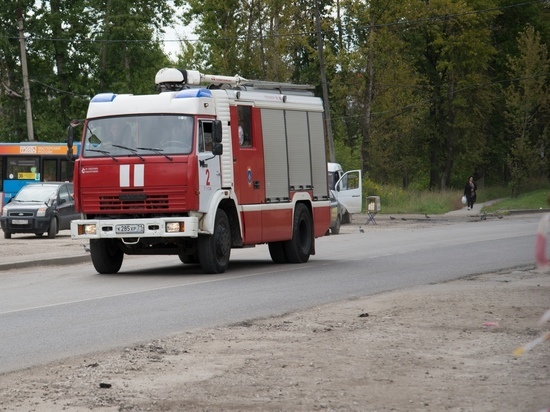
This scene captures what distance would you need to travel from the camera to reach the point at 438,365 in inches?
383

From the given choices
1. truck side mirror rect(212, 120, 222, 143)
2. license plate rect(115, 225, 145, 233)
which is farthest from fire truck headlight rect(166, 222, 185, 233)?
truck side mirror rect(212, 120, 222, 143)

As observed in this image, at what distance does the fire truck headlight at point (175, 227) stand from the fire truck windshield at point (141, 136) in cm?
121

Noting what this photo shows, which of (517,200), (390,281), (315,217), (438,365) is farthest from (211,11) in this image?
(438,365)

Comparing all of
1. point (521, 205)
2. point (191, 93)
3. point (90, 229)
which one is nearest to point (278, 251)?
point (191, 93)

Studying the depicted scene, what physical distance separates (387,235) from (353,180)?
12.4 meters

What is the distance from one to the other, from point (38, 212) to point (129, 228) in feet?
56.8

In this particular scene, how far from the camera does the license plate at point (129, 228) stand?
63.8ft

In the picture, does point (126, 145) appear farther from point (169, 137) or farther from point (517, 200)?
point (517, 200)

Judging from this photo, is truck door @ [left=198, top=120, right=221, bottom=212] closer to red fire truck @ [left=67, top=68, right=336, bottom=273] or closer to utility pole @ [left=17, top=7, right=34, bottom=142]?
red fire truck @ [left=67, top=68, right=336, bottom=273]

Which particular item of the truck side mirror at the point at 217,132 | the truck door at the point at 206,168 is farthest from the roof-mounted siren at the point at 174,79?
the truck side mirror at the point at 217,132

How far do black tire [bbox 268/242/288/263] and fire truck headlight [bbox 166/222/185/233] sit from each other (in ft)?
13.9

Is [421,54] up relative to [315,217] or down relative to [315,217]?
up

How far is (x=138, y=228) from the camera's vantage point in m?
19.5

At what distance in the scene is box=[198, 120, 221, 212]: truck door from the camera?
64.8 ft
